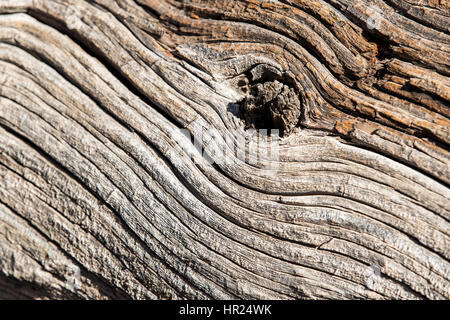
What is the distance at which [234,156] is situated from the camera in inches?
102

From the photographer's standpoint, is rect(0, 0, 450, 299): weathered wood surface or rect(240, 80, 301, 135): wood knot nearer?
rect(0, 0, 450, 299): weathered wood surface

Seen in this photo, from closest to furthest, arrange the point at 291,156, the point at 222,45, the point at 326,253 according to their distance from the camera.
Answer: the point at 326,253 < the point at 291,156 < the point at 222,45

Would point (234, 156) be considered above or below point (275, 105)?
below

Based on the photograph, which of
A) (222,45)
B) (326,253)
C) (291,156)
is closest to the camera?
(326,253)

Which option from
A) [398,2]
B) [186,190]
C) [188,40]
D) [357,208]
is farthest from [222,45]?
[357,208]

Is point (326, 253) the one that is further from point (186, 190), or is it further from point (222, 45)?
point (222, 45)

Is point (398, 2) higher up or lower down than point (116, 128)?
higher up

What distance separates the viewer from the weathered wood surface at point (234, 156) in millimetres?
2422

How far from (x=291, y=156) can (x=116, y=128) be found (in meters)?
1.15

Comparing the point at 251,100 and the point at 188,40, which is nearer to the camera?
the point at 251,100

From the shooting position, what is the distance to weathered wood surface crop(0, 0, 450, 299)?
2422 millimetres

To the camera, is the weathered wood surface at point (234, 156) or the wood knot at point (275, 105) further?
the wood knot at point (275, 105)
